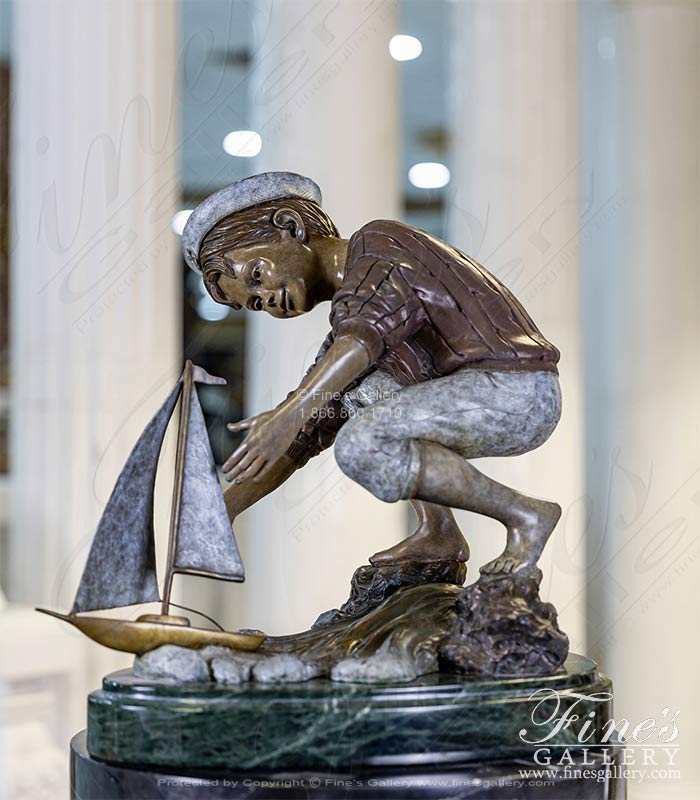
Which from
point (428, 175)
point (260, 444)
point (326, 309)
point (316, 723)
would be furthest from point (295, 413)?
point (428, 175)

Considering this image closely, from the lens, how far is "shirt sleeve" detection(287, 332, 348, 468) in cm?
187

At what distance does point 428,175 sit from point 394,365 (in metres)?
5.64

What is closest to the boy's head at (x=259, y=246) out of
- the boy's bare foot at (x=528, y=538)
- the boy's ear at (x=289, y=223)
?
the boy's ear at (x=289, y=223)

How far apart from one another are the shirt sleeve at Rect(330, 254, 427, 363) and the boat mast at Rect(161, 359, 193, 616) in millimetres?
231

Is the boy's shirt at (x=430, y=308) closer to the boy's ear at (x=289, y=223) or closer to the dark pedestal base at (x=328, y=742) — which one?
the boy's ear at (x=289, y=223)

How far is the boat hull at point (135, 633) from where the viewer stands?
1.54 meters

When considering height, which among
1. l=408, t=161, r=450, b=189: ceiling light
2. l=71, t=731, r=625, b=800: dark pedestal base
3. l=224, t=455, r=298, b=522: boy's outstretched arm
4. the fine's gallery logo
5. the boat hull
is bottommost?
l=71, t=731, r=625, b=800: dark pedestal base

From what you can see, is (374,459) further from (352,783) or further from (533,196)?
(533,196)

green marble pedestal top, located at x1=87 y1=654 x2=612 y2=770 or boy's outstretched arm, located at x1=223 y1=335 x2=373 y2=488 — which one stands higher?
boy's outstretched arm, located at x1=223 y1=335 x2=373 y2=488

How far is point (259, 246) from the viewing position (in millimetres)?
1796

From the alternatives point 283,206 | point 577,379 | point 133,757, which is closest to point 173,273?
point 577,379

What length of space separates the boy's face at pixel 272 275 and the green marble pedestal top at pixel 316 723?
609 millimetres

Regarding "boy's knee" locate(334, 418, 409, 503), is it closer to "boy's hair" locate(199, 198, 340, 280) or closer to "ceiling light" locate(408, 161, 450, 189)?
"boy's hair" locate(199, 198, 340, 280)

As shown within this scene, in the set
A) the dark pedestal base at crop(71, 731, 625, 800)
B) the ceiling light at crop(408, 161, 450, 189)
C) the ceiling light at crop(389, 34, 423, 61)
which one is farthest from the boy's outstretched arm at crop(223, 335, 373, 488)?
the ceiling light at crop(408, 161, 450, 189)
